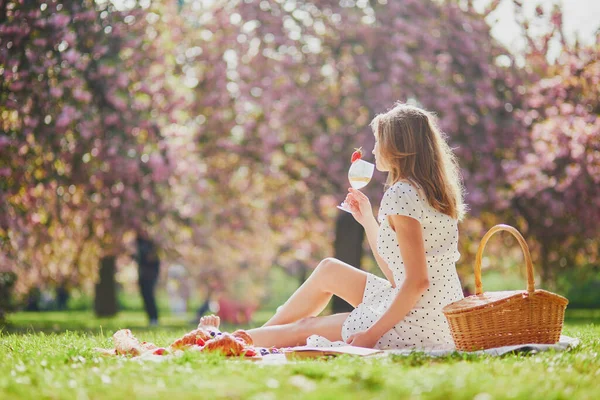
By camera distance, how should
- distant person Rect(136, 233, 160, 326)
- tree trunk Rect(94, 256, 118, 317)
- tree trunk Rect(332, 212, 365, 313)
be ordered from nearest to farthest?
tree trunk Rect(332, 212, 365, 313)
distant person Rect(136, 233, 160, 326)
tree trunk Rect(94, 256, 118, 317)

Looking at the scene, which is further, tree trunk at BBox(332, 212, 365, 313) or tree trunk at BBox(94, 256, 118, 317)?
tree trunk at BBox(94, 256, 118, 317)

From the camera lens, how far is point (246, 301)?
20719 millimetres

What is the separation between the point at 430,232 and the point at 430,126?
2.02ft

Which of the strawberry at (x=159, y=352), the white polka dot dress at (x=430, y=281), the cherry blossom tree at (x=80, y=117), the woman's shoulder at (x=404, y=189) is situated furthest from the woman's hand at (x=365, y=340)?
the cherry blossom tree at (x=80, y=117)

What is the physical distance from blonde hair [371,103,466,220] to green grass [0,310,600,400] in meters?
0.95

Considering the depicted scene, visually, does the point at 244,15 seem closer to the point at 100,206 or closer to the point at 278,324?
the point at 100,206

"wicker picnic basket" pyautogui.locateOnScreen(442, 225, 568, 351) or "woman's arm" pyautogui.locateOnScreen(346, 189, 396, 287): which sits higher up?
A: "woman's arm" pyautogui.locateOnScreen(346, 189, 396, 287)

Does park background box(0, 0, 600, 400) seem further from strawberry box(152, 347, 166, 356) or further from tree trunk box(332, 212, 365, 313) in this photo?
strawberry box(152, 347, 166, 356)

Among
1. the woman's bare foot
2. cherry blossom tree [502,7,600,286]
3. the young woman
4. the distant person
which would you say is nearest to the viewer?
the young woman

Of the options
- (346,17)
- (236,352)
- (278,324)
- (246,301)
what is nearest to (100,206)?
(346,17)

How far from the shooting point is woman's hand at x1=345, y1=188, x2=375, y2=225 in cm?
488

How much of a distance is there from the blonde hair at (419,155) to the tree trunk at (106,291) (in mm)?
13274

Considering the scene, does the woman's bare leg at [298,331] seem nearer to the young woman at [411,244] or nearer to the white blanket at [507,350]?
the young woman at [411,244]

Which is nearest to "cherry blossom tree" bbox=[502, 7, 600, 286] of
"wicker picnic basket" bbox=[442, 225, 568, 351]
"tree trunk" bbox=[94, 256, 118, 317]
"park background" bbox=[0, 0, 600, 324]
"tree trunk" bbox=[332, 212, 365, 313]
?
"park background" bbox=[0, 0, 600, 324]
